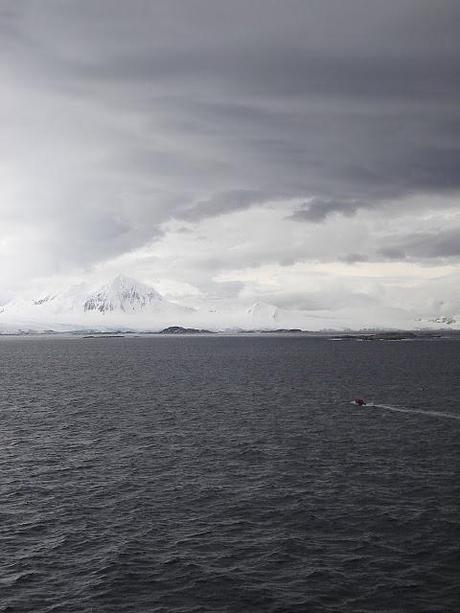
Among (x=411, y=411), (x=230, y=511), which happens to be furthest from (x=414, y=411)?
(x=230, y=511)

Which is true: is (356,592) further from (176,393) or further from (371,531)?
(176,393)

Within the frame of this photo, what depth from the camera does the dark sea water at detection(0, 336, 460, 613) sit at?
39531 millimetres

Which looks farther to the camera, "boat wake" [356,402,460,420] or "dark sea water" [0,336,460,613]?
"boat wake" [356,402,460,420]

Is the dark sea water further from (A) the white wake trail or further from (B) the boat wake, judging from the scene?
(B) the boat wake

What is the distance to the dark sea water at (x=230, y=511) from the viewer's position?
39.5 metres

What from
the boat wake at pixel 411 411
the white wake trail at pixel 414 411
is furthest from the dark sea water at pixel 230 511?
the boat wake at pixel 411 411

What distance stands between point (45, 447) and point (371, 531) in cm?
4892

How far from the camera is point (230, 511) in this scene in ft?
179

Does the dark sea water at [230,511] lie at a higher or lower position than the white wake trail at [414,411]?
lower

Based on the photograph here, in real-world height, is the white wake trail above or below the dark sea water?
above

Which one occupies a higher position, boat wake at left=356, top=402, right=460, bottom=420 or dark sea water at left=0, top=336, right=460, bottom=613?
boat wake at left=356, top=402, right=460, bottom=420

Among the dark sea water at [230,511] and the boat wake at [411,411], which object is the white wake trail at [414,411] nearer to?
the boat wake at [411,411]

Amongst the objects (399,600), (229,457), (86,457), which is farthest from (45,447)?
(399,600)

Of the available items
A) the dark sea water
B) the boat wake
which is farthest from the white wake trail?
the dark sea water
